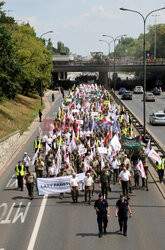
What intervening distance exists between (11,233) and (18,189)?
6237mm

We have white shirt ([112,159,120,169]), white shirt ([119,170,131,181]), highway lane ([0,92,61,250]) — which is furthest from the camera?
white shirt ([112,159,120,169])

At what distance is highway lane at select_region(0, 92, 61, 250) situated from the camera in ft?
48.9

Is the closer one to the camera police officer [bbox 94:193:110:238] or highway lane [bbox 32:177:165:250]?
highway lane [bbox 32:177:165:250]

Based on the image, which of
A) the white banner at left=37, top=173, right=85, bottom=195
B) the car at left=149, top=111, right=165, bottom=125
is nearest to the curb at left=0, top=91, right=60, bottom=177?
the white banner at left=37, top=173, right=85, bottom=195

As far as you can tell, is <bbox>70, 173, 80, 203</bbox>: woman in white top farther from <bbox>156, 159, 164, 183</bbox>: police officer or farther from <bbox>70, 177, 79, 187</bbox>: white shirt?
<bbox>156, 159, 164, 183</bbox>: police officer

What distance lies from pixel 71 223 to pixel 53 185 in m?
3.07

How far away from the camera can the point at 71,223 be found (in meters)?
16.5

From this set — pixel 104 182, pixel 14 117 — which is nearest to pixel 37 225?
pixel 104 182

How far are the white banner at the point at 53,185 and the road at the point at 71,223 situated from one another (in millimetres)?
458

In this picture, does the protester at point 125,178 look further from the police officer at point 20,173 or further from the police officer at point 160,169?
the police officer at point 20,173

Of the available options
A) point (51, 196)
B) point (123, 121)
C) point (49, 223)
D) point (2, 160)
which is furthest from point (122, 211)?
point (123, 121)

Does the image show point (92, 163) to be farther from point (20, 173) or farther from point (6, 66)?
point (6, 66)

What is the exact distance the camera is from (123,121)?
36.2 metres

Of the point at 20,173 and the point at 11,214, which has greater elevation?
the point at 20,173
